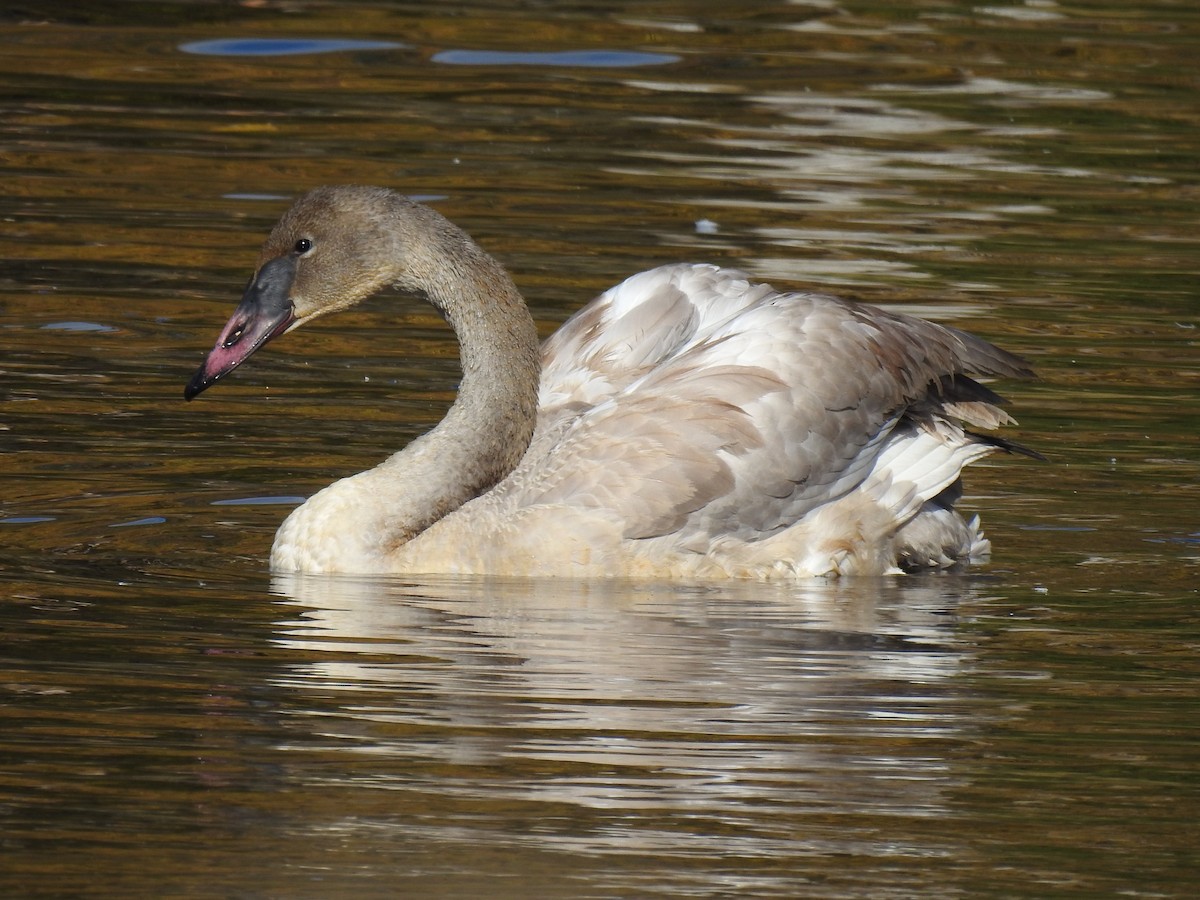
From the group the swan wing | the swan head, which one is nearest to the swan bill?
the swan head

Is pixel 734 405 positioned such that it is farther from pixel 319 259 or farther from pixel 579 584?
pixel 319 259

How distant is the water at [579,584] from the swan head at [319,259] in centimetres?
77

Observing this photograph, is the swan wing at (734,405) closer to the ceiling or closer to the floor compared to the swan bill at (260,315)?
closer to the floor

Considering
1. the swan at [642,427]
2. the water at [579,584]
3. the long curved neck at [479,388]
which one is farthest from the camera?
the long curved neck at [479,388]

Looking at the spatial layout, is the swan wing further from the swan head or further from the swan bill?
the swan bill

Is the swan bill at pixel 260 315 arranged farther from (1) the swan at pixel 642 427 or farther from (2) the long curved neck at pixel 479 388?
(2) the long curved neck at pixel 479 388

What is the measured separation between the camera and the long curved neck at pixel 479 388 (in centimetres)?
846

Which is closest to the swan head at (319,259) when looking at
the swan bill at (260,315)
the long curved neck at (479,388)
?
the swan bill at (260,315)

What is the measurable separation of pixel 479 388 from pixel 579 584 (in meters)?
0.82

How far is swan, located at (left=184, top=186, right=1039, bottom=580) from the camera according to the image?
8.19 metres

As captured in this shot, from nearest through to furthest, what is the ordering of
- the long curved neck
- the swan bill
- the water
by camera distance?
the water < the swan bill < the long curved neck

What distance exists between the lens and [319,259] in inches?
336

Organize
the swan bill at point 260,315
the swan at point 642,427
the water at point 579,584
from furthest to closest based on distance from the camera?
the swan bill at point 260,315 → the swan at point 642,427 → the water at point 579,584

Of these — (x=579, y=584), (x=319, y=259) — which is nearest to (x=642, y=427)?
(x=579, y=584)
